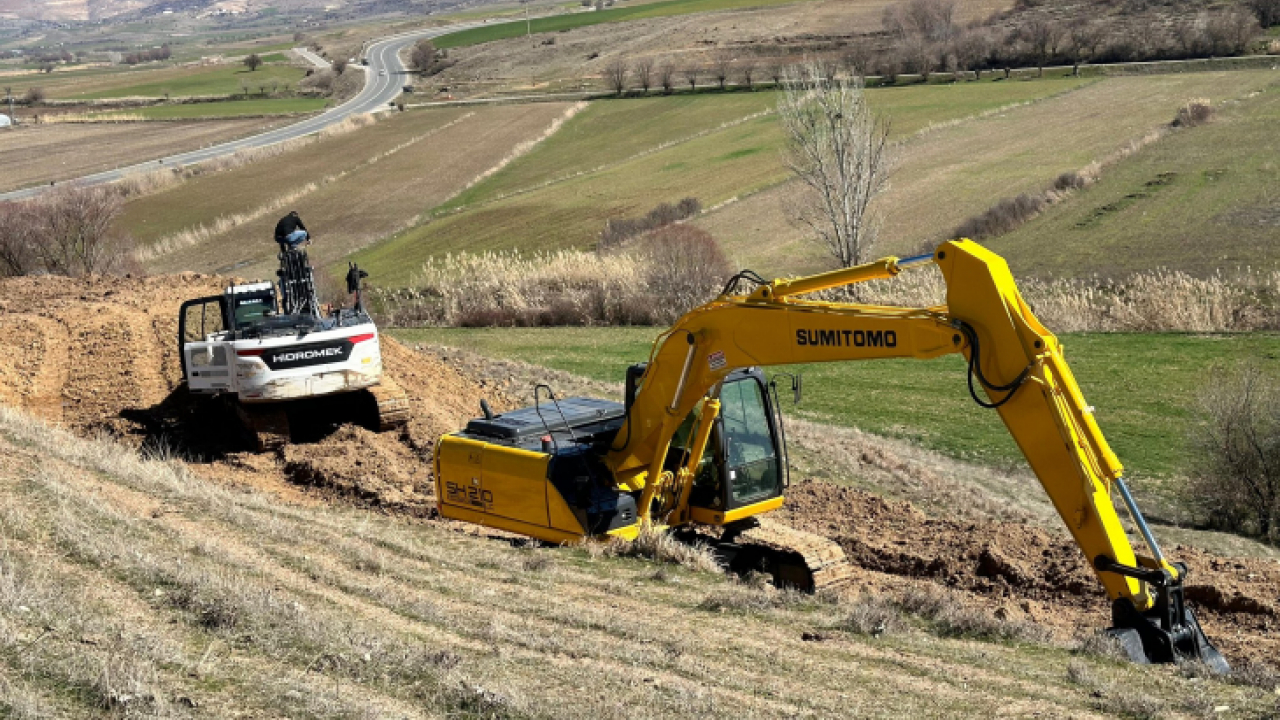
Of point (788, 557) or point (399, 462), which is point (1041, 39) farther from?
point (788, 557)

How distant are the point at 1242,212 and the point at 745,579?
38.7 meters

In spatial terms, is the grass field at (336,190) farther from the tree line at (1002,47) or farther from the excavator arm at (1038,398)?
the excavator arm at (1038,398)

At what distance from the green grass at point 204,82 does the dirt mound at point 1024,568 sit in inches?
4614

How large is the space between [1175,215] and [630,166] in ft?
101

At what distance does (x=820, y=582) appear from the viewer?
45.1 feet

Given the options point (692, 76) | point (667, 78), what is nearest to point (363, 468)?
point (667, 78)

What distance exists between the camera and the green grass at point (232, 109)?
106 m

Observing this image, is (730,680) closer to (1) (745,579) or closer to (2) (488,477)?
(1) (745,579)

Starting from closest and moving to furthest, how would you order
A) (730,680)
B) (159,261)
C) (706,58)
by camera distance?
(730,680), (159,261), (706,58)

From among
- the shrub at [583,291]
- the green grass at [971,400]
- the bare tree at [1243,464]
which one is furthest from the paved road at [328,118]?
the bare tree at [1243,464]

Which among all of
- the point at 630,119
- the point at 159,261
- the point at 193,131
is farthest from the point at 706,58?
the point at 159,261

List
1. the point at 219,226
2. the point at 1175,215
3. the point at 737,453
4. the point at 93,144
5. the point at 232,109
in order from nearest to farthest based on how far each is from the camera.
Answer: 1. the point at 737,453
2. the point at 1175,215
3. the point at 219,226
4. the point at 93,144
5. the point at 232,109

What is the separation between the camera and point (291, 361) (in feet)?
60.5

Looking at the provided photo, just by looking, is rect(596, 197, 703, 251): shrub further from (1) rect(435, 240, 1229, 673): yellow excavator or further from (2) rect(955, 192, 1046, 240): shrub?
(1) rect(435, 240, 1229, 673): yellow excavator
